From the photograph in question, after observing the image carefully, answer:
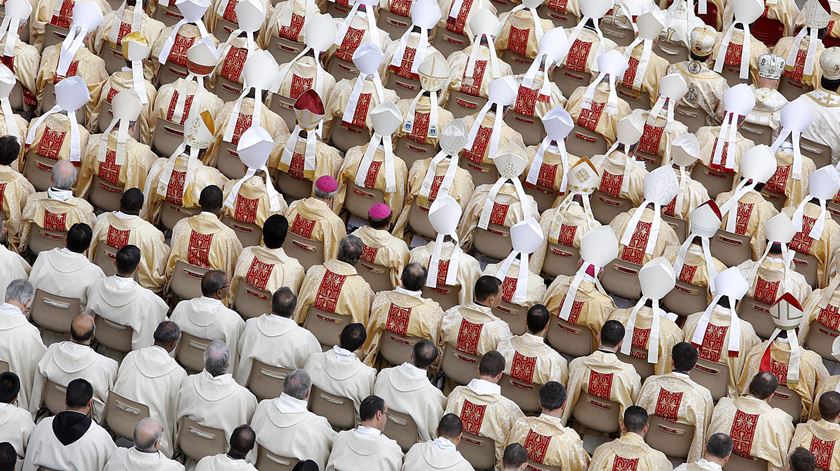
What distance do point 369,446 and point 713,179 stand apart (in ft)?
15.9

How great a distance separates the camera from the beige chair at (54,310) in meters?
13.0

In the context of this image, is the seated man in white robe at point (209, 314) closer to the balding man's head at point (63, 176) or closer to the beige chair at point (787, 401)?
the balding man's head at point (63, 176)

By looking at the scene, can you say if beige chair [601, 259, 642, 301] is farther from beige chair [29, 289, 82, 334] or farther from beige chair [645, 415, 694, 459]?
beige chair [29, 289, 82, 334]

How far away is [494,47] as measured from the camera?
53.6 ft

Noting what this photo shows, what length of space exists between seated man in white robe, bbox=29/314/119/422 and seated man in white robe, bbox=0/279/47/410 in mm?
237

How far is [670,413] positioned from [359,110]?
4.28 metres

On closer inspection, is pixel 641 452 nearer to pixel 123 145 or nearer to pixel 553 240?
pixel 553 240

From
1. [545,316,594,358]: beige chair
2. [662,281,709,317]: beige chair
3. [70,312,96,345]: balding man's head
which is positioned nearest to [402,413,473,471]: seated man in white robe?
[545,316,594,358]: beige chair

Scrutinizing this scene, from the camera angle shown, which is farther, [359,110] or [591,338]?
[359,110]

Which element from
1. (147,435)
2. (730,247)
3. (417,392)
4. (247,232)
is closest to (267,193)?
(247,232)

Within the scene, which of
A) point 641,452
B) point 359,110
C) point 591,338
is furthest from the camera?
point 359,110

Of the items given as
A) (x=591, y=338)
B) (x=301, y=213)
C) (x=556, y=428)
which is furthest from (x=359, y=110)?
(x=556, y=428)

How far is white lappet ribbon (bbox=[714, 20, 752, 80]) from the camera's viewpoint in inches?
645

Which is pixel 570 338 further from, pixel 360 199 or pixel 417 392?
pixel 360 199
